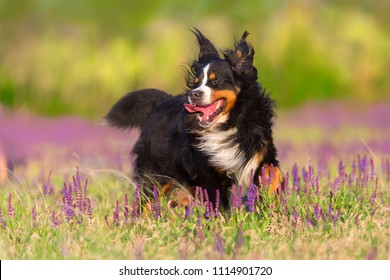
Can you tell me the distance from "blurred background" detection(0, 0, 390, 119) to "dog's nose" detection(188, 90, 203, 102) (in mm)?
8266

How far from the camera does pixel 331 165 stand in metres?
7.88

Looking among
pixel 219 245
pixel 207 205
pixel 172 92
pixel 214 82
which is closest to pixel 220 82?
pixel 214 82

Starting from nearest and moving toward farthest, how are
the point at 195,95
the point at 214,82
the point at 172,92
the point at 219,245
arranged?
the point at 219,245 → the point at 195,95 → the point at 214,82 → the point at 172,92

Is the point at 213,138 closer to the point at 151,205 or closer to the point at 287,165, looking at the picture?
the point at 151,205

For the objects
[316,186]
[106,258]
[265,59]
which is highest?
[265,59]

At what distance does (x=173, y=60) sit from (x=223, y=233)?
9877mm

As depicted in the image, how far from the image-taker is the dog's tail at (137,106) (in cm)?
671

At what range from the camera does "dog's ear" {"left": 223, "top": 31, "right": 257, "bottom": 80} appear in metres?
5.55

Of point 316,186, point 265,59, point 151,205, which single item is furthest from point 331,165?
point 265,59

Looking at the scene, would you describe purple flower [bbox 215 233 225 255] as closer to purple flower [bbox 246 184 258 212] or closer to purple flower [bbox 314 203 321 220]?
purple flower [bbox 246 184 258 212]

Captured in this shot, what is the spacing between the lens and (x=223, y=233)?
464cm

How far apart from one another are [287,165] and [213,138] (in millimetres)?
2780

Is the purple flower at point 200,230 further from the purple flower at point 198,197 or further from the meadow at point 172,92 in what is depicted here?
the purple flower at point 198,197

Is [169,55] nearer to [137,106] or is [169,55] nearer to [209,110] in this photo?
[137,106]
